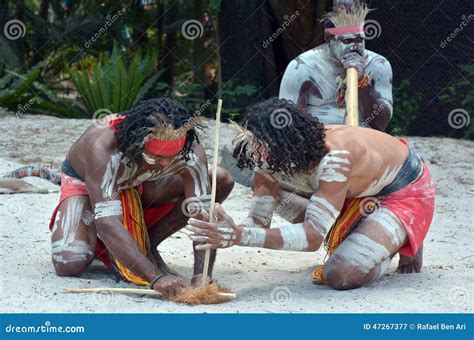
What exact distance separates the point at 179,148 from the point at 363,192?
0.80 metres

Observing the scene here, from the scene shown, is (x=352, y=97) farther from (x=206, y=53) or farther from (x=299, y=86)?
(x=206, y=53)

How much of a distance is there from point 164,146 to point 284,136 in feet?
1.61

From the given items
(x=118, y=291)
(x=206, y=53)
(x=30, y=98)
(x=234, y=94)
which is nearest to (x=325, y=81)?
(x=118, y=291)

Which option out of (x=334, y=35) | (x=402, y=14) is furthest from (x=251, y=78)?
(x=334, y=35)

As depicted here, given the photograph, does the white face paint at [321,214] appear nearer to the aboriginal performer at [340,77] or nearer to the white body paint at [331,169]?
the white body paint at [331,169]

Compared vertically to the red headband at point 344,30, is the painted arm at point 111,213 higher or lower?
lower

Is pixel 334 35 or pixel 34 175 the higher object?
pixel 334 35

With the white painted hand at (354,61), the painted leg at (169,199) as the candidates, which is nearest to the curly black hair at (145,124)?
the painted leg at (169,199)

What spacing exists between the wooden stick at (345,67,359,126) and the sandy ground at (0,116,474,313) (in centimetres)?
73

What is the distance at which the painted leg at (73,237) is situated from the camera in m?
4.18

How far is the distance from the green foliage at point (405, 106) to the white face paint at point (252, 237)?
5.02 m

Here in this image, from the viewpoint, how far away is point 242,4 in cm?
848

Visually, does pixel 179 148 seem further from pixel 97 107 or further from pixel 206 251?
pixel 97 107

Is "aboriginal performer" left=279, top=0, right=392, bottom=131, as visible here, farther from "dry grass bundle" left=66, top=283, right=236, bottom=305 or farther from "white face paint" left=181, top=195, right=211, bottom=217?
"dry grass bundle" left=66, top=283, right=236, bottom=305
